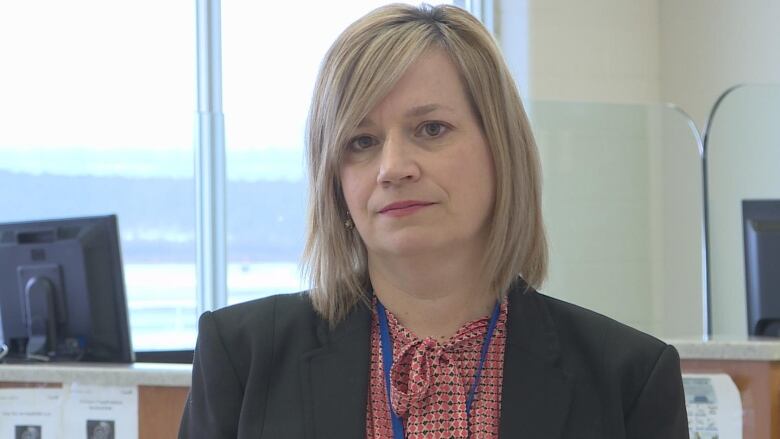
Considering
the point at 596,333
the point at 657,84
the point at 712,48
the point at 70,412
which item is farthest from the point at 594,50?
the point at 596,333

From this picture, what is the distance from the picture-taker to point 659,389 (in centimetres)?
131

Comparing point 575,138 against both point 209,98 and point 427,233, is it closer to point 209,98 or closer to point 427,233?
point 209,98

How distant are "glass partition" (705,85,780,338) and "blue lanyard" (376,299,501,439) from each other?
2.92 meters

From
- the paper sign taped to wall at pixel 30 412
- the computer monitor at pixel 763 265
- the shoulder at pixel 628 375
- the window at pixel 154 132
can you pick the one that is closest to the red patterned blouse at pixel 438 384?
the shoulder at pixel 628 375

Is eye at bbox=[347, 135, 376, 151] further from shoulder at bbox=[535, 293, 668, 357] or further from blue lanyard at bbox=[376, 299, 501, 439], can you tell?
shoulder at bbox=[535, 293, 668, 357]

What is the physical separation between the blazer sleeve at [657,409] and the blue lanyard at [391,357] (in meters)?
0.20

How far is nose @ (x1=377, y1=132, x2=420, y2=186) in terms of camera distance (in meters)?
1.27

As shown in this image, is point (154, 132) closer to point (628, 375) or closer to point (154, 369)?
point (154, 369)

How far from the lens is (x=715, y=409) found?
6.74 ft

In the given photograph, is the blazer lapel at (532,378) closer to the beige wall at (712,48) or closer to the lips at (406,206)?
the lips at (406,206)

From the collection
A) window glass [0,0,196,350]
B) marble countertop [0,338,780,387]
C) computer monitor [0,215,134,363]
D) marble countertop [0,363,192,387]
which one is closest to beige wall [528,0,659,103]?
window glass [0,0,196,350]

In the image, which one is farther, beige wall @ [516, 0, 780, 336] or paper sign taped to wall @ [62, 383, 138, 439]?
beige wall @ [516, 0, 780, 336]

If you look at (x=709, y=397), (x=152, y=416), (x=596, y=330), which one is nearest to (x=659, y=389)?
(x=596, y=330)

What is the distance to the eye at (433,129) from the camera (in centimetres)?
131
